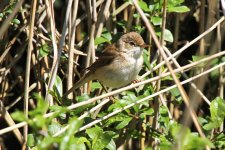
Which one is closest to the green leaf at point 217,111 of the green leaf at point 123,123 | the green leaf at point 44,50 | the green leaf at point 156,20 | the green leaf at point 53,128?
the green leaf at point 123,123

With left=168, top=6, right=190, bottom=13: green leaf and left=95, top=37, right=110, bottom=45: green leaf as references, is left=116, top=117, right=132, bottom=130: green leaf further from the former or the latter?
left=168, top=6, right=190, bottom=13: green leaf

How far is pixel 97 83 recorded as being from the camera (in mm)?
4266

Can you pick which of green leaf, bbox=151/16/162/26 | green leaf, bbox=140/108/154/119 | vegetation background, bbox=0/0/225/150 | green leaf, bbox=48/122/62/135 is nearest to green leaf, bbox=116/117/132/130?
vegetation background, bbox=0/0/225/150

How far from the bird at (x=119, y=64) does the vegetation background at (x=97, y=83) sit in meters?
0.07

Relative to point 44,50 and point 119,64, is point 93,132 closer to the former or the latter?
point 119,64

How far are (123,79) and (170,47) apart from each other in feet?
3.02

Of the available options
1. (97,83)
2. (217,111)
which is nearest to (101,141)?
(217,111)

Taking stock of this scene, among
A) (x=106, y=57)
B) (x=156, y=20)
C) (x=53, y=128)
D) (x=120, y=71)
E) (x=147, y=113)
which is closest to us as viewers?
(x=53, y=128)

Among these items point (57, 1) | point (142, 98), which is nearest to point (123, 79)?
point (142, 98)

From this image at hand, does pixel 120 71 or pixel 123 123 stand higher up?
pixel 120 71

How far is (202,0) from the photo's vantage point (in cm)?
442

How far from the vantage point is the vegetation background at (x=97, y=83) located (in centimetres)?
353

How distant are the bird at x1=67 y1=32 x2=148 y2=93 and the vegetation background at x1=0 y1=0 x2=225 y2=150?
69 mm

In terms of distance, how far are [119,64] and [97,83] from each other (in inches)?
9.5
